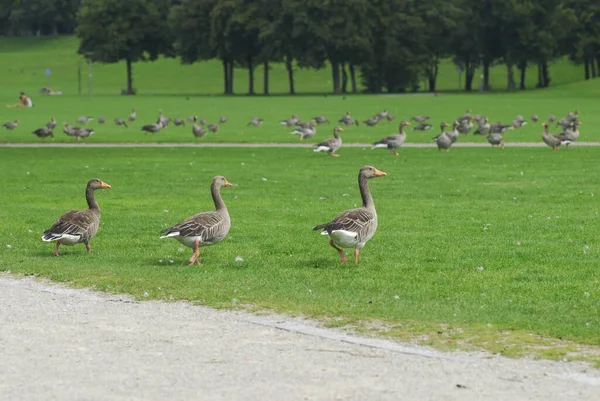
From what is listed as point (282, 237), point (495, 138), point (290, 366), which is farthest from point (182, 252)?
point (495, 138)

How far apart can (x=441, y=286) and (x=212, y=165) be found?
25.1 metres

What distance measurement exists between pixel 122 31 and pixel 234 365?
466 feet

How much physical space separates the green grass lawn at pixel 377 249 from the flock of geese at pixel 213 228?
39 cm

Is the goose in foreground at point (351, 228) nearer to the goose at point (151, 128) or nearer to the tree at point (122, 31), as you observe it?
the goose at point (151, 128)

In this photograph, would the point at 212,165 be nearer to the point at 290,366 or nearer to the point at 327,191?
the point at 327,191

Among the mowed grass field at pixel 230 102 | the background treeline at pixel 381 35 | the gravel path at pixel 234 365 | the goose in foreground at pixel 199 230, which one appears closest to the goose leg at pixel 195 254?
the goose in foreground at pixel 199 230

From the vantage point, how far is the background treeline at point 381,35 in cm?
13325

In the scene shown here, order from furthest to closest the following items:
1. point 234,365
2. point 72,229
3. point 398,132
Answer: point 398,132 < point 72,229 < point 234,365

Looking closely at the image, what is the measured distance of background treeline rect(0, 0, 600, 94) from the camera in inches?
5246

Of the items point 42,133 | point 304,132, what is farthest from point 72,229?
point 42,133

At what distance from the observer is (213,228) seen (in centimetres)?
1748

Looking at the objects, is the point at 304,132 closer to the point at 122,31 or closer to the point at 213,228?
the point at 213,228

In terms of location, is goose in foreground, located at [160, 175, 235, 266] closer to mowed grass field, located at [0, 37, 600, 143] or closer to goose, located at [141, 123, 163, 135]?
mowed grass field, located at [0, 37, 600, 143]

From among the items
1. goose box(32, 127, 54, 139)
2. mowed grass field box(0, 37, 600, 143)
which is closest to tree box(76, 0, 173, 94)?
mowed grass field box(0, 37, 600, 143)
